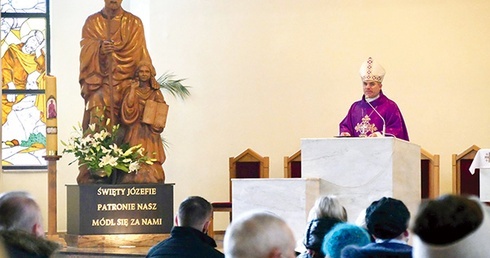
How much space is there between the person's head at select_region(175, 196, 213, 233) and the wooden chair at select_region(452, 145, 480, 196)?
7861 millimetres

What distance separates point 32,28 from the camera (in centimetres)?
1376

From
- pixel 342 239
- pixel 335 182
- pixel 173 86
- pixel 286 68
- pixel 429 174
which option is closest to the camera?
pixel 342 239

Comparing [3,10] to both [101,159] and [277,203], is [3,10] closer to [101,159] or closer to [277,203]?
[101,159]

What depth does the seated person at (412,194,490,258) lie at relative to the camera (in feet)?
4.10

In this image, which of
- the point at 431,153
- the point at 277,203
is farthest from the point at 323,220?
the point at 431,153

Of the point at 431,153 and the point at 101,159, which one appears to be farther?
the point at 431,153

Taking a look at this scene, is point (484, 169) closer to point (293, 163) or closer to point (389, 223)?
point (293, 163)

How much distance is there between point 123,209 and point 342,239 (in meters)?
6.87

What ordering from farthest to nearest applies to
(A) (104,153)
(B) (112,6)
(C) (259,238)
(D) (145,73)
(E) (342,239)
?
(B) (112,6) → (D) (145,73) → (A) (104,153) → (E) (342,239) → (C) (259,238)

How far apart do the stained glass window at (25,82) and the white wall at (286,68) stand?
88 centimetres

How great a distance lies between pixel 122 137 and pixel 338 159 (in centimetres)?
318

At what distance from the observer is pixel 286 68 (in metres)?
12.9

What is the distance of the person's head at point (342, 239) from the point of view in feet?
10.2

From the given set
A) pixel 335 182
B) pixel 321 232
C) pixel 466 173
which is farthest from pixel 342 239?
pixel 466 173
